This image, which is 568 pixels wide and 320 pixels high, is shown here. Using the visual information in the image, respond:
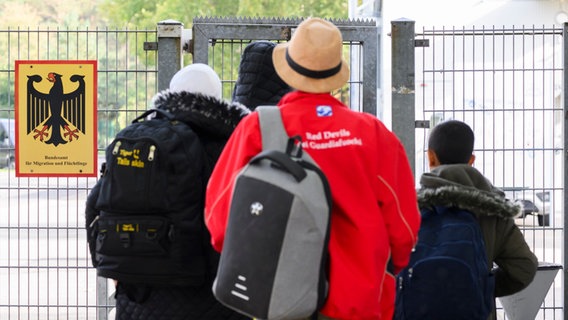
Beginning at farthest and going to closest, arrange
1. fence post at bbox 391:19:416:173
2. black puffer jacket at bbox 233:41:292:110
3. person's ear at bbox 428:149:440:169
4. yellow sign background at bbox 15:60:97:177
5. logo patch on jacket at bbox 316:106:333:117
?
yellow sign background at bbox 15:60:97:177, fence post at bbox 391:19:416:173, black puffer jacket at bbox 233:41:292:110, person's ear at bbox 428:149:440:169, logo patch on jacket at bbox 316:106:333:117

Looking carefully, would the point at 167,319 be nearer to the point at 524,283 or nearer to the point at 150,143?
the point at 150,143

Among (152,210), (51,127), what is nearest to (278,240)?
(152,210)

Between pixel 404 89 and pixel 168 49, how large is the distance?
160 centimetres

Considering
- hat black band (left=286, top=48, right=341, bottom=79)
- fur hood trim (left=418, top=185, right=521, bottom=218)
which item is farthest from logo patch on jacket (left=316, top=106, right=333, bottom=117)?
fur hood trim (left=418, top=185, right=521, bottom=218)

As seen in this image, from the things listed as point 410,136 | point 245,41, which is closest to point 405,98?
point 410,136

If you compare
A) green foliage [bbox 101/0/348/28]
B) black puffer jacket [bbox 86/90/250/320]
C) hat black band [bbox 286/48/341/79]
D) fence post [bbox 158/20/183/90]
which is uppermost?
green foliage [bbox 101/0/348/28]

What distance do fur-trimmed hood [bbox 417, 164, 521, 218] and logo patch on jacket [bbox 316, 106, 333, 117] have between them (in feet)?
3.27

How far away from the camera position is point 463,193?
4891mm

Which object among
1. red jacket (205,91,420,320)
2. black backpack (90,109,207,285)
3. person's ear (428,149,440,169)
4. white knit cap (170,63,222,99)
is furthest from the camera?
person's ear (428,149,440,169)

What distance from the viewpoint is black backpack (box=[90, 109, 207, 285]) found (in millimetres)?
4656

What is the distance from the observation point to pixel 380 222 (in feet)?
13.1

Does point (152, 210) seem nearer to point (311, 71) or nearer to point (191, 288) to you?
point (191, 288)

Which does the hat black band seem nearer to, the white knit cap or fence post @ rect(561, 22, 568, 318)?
the white knit cap

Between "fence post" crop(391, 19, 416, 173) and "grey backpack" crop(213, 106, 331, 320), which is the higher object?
"fence post" crop(391, 19, 416, 173)
